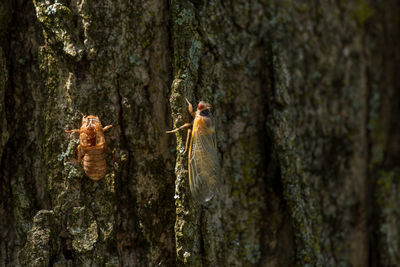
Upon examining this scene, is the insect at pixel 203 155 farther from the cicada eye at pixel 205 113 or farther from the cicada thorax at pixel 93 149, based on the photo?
the cicada thorax at pixel 93 149

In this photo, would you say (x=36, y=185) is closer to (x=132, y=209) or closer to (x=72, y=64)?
(x=132, y=209)

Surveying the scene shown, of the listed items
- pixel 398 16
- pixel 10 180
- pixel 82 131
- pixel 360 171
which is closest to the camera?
pixel 82 131

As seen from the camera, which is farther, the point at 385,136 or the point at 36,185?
the point at 385,136

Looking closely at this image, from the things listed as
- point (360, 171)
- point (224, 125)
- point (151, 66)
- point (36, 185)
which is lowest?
point (360, 171)

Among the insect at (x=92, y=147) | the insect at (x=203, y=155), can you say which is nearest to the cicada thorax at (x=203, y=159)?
the insect at (x=203, y=155)

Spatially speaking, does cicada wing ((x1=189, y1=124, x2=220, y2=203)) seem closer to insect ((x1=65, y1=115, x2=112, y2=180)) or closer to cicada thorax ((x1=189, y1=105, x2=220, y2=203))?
cicada thorax ((x1=189, y1=105, x2=220, y2=203))

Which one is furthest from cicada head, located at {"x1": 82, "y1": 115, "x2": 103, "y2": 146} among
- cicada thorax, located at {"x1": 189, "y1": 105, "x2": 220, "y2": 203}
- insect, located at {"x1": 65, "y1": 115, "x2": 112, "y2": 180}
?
cicada thorax, located at {"x1": 189, "y1": 105, "x2": 220, "y2": 203}

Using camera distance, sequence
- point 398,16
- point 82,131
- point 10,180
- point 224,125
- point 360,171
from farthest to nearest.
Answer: point 398,16, point 360,171, point 224,125, point 10,180, point 82,131

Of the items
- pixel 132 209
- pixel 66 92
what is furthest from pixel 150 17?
pixel 132 209
